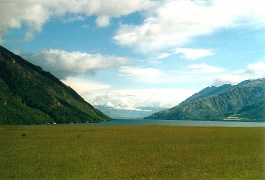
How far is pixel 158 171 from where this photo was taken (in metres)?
33.4

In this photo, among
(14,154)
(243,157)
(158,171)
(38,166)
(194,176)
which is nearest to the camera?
(194,176)

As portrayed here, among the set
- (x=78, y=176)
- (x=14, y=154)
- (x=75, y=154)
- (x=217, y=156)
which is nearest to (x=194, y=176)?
(x=78, y=176)

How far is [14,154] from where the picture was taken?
154 feet

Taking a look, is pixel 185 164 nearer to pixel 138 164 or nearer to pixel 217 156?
pixel 138 164

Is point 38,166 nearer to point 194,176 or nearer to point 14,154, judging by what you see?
point 14,154

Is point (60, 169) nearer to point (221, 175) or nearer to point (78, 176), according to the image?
point (78, 176)

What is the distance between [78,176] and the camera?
3092 centimetres

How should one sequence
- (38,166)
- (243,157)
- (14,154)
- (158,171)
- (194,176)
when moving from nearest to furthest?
(194,176)
(158,171)
(38,166)
(243,157)
(14,154)

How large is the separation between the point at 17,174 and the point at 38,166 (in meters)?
4.87

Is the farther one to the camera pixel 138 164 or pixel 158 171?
pixel 138 164

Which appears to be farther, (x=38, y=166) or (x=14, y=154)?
(x=14, y=154)

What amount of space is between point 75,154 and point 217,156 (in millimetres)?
21671

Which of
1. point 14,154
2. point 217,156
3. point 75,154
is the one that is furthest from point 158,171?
point 14,154

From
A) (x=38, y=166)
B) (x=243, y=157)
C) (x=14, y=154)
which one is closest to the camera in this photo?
(x=38, y=166)
